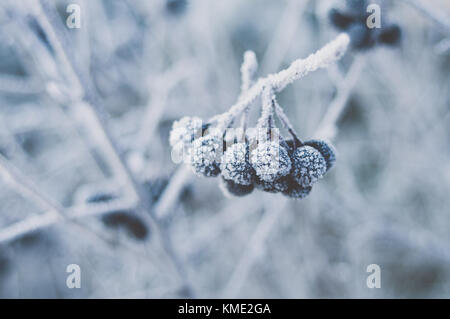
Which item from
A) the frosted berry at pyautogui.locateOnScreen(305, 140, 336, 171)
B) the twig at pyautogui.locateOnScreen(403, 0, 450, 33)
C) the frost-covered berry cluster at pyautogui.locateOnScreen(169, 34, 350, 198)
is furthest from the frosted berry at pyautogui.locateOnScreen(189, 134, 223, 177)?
the twig at pyautogui.locateOnScreen(403, 0, 450, 33)

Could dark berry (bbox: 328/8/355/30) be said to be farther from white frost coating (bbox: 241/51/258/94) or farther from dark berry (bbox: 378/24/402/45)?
white frost coating (bbox: 241/51/258/94)

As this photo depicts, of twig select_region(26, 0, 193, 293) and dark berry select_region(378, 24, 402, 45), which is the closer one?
twig select_region(26, 0, 193, 293)

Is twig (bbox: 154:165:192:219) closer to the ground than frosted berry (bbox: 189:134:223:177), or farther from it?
farther from it

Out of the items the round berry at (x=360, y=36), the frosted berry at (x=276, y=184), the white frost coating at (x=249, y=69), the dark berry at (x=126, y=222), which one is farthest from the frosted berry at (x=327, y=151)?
the dark berry at (x=126, y=222)

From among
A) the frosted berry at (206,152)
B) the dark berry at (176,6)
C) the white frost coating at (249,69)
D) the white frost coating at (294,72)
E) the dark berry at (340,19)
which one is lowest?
the frosted berry at (206,152)

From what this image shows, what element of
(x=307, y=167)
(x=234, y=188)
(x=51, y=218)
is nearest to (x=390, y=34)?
(x=307, y=167)

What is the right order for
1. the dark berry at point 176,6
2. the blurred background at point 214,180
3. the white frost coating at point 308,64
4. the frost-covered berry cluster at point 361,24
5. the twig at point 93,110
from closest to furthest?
the white frost coating at point 308,64, the twig at point 93,110, the frost-covered berry cluster at point 361,24, the blurred background at point 214,180, the dark berry at point 176,6

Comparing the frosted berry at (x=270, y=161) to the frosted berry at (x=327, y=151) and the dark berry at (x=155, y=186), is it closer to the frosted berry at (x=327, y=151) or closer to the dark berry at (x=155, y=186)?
the frosted berry at (x=327, y=151)

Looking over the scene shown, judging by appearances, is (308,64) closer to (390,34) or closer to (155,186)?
(390,34)
